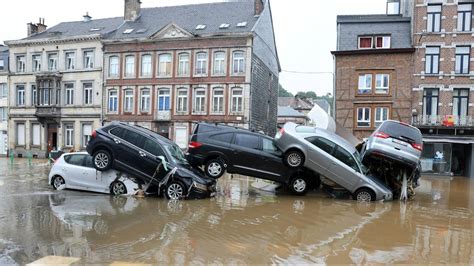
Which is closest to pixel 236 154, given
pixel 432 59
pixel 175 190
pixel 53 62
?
pixel 175 190

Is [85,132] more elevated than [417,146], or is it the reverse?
[417,146]

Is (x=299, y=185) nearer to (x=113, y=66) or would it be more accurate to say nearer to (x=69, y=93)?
(x=113, y=66)

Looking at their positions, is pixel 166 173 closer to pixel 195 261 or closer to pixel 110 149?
pixel 110 149

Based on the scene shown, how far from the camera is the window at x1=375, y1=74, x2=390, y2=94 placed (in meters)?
27.6

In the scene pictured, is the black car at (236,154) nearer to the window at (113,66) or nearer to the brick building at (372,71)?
the brick building at (372,71)

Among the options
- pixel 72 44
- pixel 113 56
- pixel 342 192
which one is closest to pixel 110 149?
pixel 342 192

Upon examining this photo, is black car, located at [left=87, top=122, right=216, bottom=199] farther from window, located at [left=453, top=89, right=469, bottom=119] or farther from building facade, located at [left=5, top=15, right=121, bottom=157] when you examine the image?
building facade, located at [left=5, top=15, right=121, bottom=157]

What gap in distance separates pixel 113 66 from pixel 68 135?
723 cm

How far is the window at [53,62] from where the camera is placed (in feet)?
116

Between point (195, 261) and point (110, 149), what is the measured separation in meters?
6.51

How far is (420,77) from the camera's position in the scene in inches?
1067

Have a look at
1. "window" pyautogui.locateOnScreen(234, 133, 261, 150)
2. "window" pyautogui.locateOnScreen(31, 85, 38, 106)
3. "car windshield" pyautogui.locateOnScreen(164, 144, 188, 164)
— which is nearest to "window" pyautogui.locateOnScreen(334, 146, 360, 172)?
"window" pyautogui.locateOnScreen(234, 133, 261, 150)

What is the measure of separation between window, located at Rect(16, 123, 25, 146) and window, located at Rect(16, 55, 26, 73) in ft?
15.8

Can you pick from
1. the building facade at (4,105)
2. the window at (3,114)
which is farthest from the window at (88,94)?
the window at (3,114)
